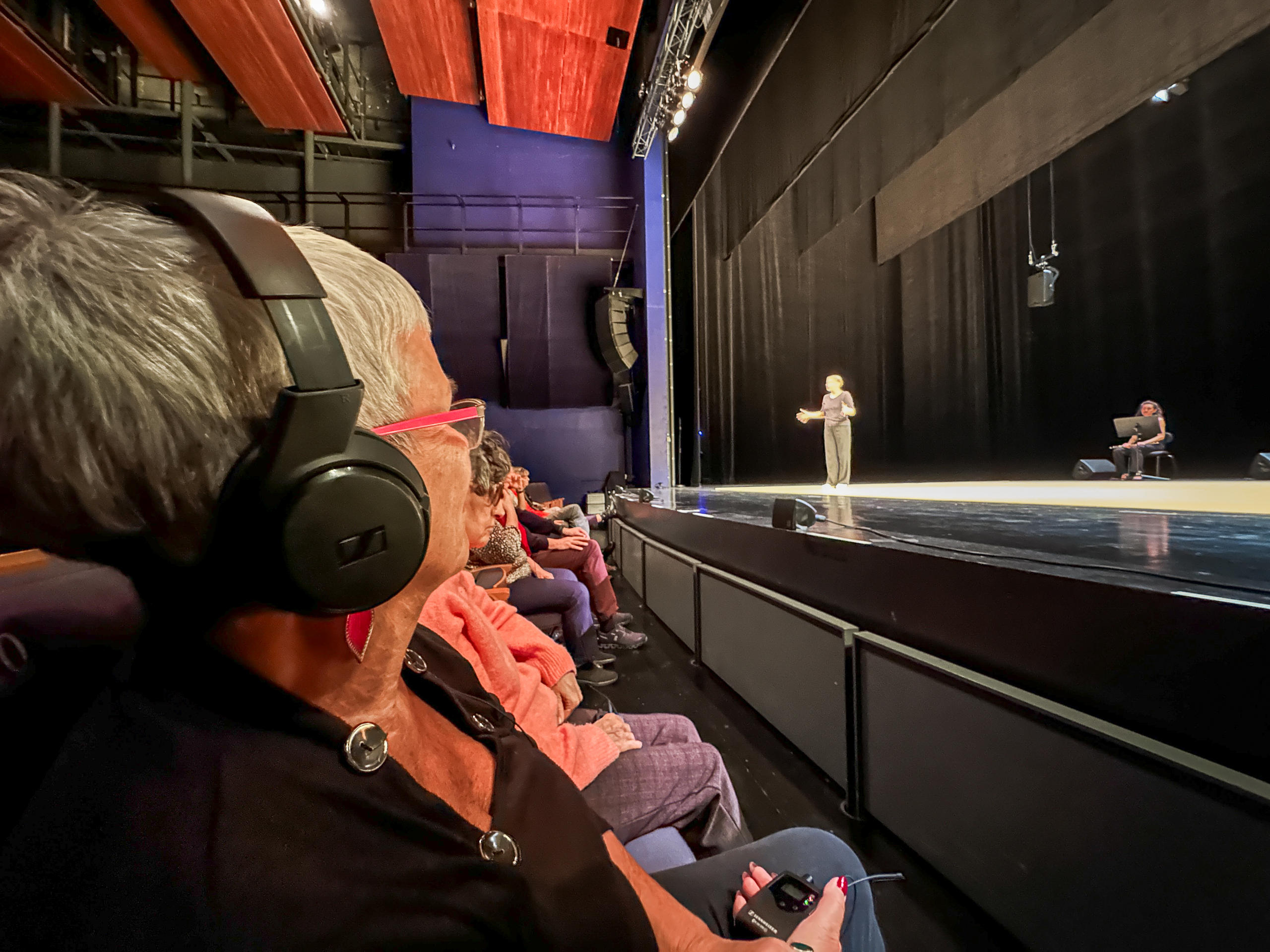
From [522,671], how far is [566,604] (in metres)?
1.02

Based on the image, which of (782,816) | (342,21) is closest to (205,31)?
(342,21)

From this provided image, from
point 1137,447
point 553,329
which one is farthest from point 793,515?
point 553,329

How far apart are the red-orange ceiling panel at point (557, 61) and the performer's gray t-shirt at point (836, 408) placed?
12.7 feet

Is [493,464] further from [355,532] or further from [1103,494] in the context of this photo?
[1103,494]

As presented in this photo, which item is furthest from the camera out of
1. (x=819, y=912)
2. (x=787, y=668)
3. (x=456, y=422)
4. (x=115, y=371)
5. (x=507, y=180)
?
(x=507, y=180)

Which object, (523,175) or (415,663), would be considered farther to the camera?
(523,175)

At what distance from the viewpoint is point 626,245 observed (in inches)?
A: 275

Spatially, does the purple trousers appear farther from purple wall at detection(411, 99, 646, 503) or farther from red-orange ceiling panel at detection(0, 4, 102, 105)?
red-orange ceiling panel at detection(0, 4, 102, 105)

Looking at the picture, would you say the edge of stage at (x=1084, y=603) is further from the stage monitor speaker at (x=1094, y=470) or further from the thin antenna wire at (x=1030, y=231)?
the thin antenna wire at (x=1030, y=231)

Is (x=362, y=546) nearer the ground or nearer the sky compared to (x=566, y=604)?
nearer the sky

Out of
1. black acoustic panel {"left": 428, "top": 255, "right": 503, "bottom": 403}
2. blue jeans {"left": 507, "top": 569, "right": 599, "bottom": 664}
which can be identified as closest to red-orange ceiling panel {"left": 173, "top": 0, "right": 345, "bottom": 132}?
black acoustic panel {"left": 428, "top": 255, "right": 503, "bottom": 403}

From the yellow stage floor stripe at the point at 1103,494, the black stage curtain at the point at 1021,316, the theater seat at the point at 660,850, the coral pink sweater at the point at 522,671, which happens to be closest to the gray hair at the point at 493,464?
the coral pink sweater at the point at 522,671

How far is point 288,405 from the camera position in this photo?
1.08 ft

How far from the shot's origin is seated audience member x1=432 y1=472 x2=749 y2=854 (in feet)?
3.24
